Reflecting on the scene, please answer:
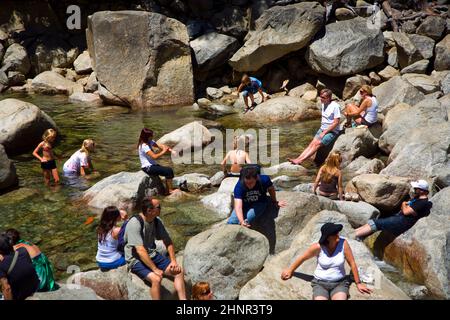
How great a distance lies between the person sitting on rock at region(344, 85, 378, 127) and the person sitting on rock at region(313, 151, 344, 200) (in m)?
3.90

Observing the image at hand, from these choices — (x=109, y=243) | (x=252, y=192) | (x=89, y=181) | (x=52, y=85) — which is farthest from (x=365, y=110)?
(x=52, y=85)

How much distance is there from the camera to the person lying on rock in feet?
26.3

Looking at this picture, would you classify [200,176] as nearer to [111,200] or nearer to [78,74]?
[111,200]

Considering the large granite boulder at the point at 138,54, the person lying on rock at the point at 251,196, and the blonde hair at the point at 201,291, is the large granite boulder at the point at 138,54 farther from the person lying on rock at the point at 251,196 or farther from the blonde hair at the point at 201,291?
the blonde hair at the point at 201,291

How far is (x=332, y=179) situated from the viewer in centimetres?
960

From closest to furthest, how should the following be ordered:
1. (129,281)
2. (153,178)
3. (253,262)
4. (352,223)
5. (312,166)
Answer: (129,281) → (253,262) → (352,223) → (153,178) → (312,166)

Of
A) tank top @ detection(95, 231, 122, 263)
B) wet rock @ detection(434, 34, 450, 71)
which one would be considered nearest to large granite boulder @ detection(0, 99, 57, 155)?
tank top @ detection(95, 231, 122, 263)

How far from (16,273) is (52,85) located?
60.1 ft

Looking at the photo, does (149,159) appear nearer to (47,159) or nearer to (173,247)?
(47,159)

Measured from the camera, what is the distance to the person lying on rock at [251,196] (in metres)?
Answer: 8.02

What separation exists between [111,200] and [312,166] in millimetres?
5366

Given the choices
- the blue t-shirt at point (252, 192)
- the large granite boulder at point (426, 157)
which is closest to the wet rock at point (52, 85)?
the large granite boulder at point (426, 157)

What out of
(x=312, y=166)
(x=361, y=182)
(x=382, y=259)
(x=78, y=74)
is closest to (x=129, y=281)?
(x=382, y=259)

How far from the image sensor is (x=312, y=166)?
12664mm
